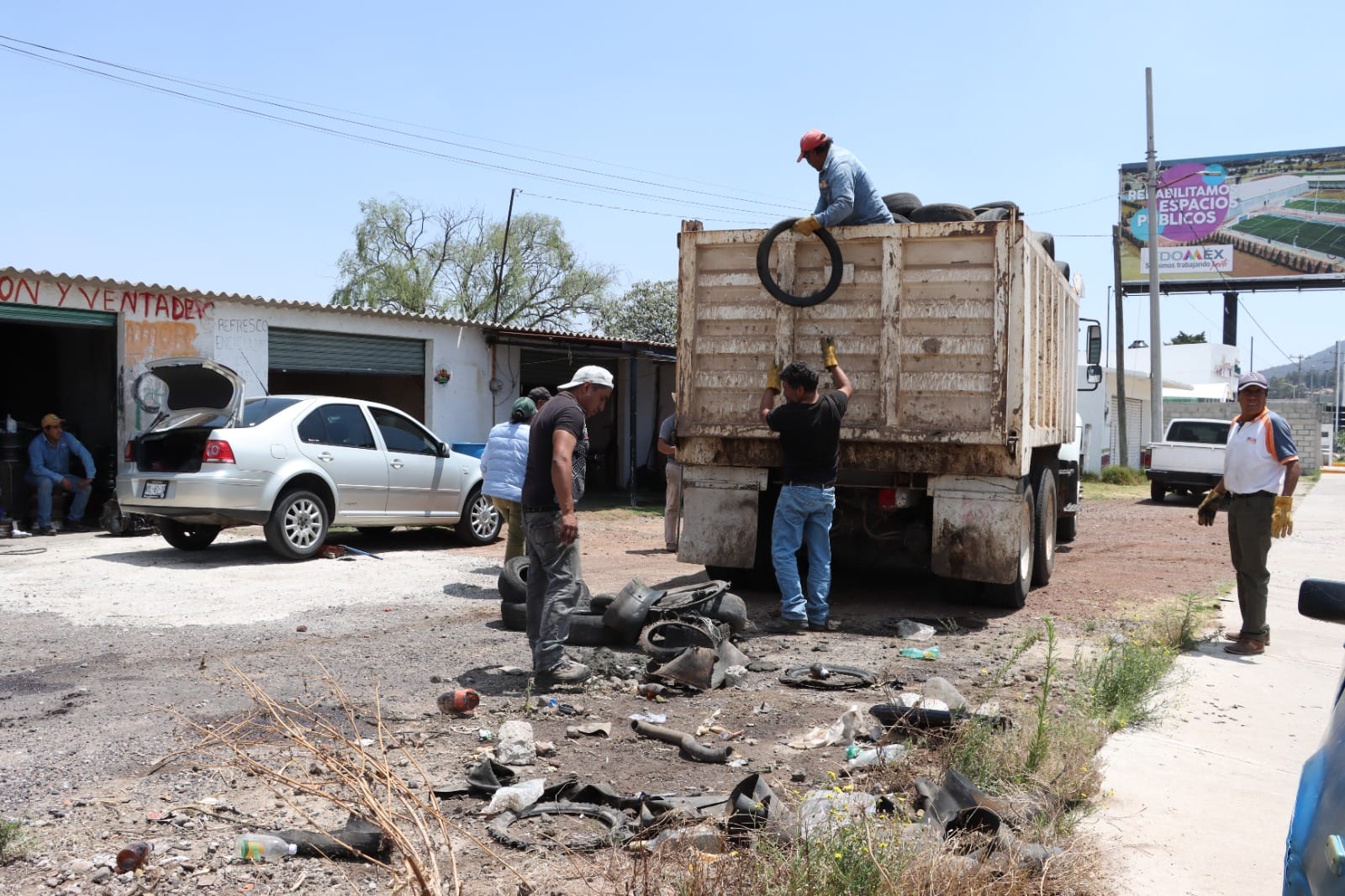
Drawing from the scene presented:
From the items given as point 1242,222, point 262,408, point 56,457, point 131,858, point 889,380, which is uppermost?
point 1242,222

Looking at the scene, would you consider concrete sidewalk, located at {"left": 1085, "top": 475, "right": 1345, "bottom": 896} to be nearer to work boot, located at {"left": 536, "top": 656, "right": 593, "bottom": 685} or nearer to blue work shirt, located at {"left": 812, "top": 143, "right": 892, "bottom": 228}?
work boot, located at {"left": 536, "top": 656, "right": 593, "bottom": 685}

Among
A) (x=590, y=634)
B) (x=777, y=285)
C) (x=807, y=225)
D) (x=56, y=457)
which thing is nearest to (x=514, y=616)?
(x=590, y=634)

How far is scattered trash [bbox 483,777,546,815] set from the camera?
3.96 m

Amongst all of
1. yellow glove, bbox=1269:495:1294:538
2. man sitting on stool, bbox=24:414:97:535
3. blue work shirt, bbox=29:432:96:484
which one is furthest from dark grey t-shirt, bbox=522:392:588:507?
blue work shirt, bbox=29:432:96:484

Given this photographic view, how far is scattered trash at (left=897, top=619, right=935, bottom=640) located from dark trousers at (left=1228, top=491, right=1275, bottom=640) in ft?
6.60

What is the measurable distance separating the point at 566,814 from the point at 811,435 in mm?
4011

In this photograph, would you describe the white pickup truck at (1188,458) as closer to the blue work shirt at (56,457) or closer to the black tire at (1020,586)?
the black tire at (1020,586)

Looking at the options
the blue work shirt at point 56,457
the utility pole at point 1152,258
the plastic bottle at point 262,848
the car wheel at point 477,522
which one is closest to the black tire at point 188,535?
the car wheel at point 477,522

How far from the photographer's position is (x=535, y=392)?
923 centimetres

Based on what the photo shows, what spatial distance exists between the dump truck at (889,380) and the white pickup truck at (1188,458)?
43.7ft

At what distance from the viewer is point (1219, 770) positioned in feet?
15.2

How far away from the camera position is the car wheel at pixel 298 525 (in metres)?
10.4

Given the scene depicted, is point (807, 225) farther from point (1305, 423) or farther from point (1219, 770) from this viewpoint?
point (1305, 423)

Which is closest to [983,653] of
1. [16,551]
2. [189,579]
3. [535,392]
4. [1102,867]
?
[1102,867]
